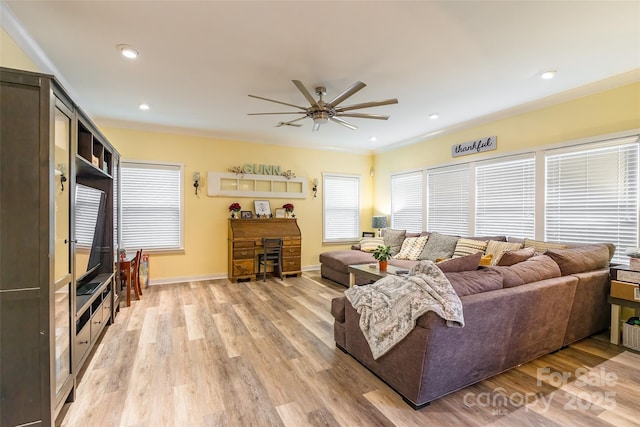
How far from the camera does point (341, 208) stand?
22.5ft

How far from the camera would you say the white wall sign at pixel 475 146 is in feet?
14.9

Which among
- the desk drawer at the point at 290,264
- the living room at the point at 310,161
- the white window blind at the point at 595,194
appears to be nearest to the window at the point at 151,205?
the living room at the point at 310,161

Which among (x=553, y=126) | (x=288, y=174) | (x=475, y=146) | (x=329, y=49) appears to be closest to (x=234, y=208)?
(x=288, y=174)

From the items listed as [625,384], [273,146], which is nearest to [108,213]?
[273,146]

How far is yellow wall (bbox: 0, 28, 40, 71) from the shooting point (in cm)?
219

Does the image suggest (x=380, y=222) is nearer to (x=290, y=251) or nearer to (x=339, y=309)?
(x=290, y=251)

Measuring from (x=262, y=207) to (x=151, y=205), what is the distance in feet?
6.50

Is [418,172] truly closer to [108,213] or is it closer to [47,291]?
[108,213]

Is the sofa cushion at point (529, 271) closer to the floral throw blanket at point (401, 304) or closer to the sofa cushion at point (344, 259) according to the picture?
the floral throw blanket at point (401, 304)

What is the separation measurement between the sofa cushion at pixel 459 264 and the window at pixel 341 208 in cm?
440

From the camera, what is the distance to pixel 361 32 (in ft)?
7.95

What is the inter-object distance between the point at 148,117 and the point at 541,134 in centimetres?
591

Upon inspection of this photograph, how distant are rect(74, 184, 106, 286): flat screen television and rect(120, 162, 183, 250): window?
6.01 ft

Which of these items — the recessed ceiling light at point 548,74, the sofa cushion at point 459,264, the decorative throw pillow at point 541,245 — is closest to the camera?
the sofa cushion at point 459,264
